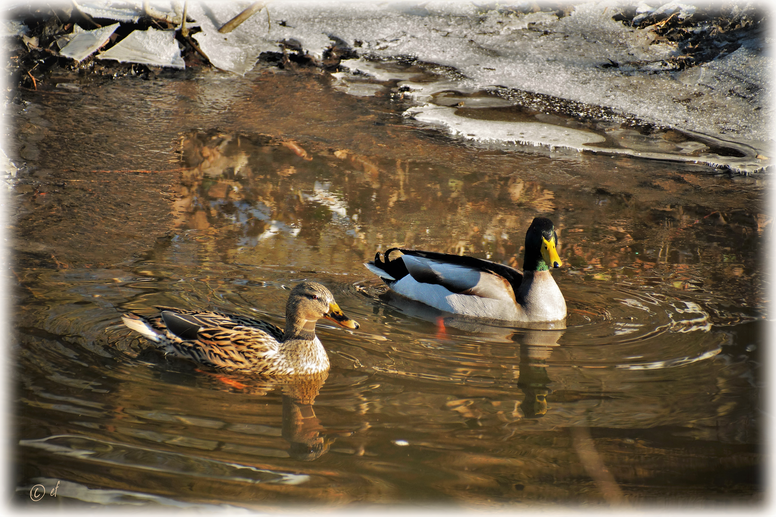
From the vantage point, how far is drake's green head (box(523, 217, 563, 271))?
550 cm

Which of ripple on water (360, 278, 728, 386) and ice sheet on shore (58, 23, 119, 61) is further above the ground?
ice sheet on shore (58, 23, 119, 61)

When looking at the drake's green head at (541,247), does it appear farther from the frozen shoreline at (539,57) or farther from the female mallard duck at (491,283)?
the frozen shoreline at (539,57)

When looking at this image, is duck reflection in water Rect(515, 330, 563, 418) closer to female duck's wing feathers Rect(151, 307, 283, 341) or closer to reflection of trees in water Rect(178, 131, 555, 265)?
reflection of trees in water Rect(178, 131, 555, 265)

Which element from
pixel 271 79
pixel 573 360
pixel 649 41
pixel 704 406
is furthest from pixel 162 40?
pixel 704 406

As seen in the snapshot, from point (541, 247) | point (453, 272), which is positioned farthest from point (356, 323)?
point (541, 247)

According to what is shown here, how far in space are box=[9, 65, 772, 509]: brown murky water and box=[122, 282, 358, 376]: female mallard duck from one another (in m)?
0.13

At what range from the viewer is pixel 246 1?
37.8 feet

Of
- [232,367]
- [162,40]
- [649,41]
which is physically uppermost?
[649,41]

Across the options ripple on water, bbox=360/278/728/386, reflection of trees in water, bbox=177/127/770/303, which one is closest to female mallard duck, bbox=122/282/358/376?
ripple on water, bbox=360/278/728/386

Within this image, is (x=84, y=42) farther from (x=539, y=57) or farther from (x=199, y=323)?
(x=199, y=323)

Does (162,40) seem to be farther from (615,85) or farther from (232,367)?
(232,367)

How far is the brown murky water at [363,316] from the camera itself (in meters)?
3.34

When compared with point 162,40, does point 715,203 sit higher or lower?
lower

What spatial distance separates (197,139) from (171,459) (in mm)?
5544
